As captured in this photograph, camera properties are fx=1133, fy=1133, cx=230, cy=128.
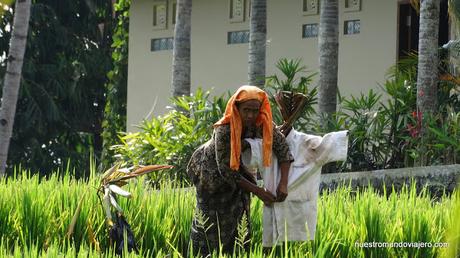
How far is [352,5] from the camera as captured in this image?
17.9 metres

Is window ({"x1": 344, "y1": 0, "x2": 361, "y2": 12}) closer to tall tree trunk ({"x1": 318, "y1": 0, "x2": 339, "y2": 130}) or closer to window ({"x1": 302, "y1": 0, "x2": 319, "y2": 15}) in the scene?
window ({"x1": 302, "y1": 0, "x2": 319, "y2": 15})

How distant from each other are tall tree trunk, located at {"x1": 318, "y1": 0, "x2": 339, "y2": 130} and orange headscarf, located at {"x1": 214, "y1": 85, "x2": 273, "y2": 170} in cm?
759

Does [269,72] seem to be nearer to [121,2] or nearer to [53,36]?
[121,2]

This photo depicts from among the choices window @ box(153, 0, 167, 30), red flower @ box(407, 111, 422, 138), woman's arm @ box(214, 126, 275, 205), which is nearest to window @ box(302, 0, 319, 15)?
window @ box(153, 0, 167, 30)

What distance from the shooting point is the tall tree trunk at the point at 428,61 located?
12.8 meters

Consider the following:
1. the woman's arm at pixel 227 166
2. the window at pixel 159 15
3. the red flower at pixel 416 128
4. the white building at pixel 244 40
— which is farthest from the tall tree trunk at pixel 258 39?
the woman's arm at pixel 227 166

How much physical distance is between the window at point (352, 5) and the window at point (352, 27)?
0.19 m

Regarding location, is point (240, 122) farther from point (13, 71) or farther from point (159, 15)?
point (159, 15)

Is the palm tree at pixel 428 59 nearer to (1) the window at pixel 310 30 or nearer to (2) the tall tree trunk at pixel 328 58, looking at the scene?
(2) the tall tree trunk at pixel 328 58

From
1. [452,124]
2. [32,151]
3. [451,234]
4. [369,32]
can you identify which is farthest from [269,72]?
[451,234]

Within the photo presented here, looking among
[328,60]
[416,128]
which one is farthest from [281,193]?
[328,60]

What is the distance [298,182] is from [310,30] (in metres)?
12.0

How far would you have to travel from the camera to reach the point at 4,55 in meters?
27.4

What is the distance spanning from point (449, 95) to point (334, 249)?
708cm
